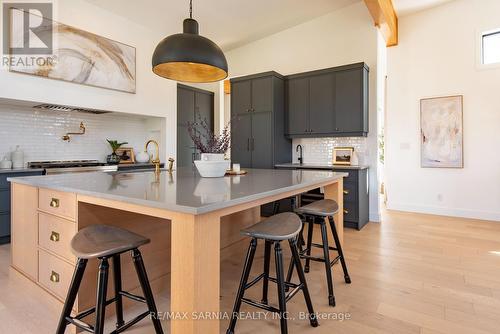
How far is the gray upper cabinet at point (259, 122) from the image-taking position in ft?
15.6

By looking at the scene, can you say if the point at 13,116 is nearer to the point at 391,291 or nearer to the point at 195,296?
the point at 195,296

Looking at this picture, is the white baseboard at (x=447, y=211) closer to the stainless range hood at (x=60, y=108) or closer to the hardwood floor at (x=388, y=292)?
the hardwood floor at (x=388, y=292)

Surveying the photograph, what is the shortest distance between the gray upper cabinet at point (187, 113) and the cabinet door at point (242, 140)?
3.36 ft

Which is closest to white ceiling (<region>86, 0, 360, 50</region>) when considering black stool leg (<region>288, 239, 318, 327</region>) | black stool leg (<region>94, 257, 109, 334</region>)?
black stool leg (<region>288, 239, 318, 327</region>)

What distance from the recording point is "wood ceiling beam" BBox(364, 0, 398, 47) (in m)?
3.84

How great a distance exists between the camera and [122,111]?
4473 mm

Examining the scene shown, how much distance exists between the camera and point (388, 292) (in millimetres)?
2197

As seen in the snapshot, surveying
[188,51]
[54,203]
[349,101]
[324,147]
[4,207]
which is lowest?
[4,207]

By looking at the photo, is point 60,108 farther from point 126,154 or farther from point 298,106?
point 298,106

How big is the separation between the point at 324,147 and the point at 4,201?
180 inches

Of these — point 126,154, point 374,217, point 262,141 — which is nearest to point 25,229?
point 126,154

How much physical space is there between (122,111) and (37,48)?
1.28m

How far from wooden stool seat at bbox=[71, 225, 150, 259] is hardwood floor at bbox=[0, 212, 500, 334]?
0.68 metres

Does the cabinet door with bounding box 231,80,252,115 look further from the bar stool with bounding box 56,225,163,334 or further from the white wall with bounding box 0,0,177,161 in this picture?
the bar stool with bounding box 56,225,163,334
